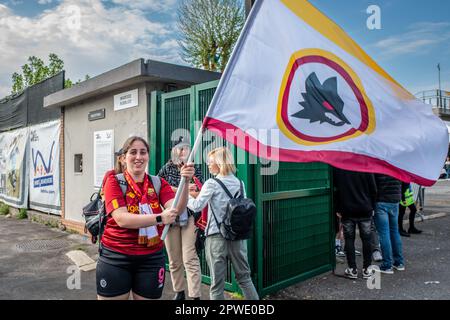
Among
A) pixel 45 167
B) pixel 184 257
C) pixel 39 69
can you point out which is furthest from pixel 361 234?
pixel 39 69

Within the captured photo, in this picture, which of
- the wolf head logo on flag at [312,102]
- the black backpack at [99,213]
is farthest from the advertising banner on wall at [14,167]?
the wolf head logo on flag at [312,102]

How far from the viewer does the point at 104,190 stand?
110 inches

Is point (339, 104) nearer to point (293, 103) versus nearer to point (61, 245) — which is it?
point (293, 103)

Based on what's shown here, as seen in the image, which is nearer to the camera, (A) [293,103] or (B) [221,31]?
(A) [293,103]

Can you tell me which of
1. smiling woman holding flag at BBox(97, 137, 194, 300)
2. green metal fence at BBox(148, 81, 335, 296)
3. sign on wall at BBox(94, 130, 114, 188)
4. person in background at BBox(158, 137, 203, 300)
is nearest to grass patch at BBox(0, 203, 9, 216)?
sign on wall at BBox(94, 130, 114, 188)

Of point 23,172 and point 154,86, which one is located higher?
point 154,86

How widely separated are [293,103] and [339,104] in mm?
379

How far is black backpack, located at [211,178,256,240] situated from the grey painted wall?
2.86 m

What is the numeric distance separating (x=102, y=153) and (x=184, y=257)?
12.4 ft

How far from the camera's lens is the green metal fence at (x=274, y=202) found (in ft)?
15.1

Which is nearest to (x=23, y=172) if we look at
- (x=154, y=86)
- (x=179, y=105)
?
(x=154, y=86)

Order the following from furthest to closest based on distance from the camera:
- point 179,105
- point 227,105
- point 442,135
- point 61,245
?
point 61,245
point 179,105
point 442,135
point 227,105

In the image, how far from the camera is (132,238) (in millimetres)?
2740

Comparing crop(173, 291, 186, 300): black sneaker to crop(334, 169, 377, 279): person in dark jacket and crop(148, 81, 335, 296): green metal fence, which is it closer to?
crop(148, 81, 335, 296): green metal fence
